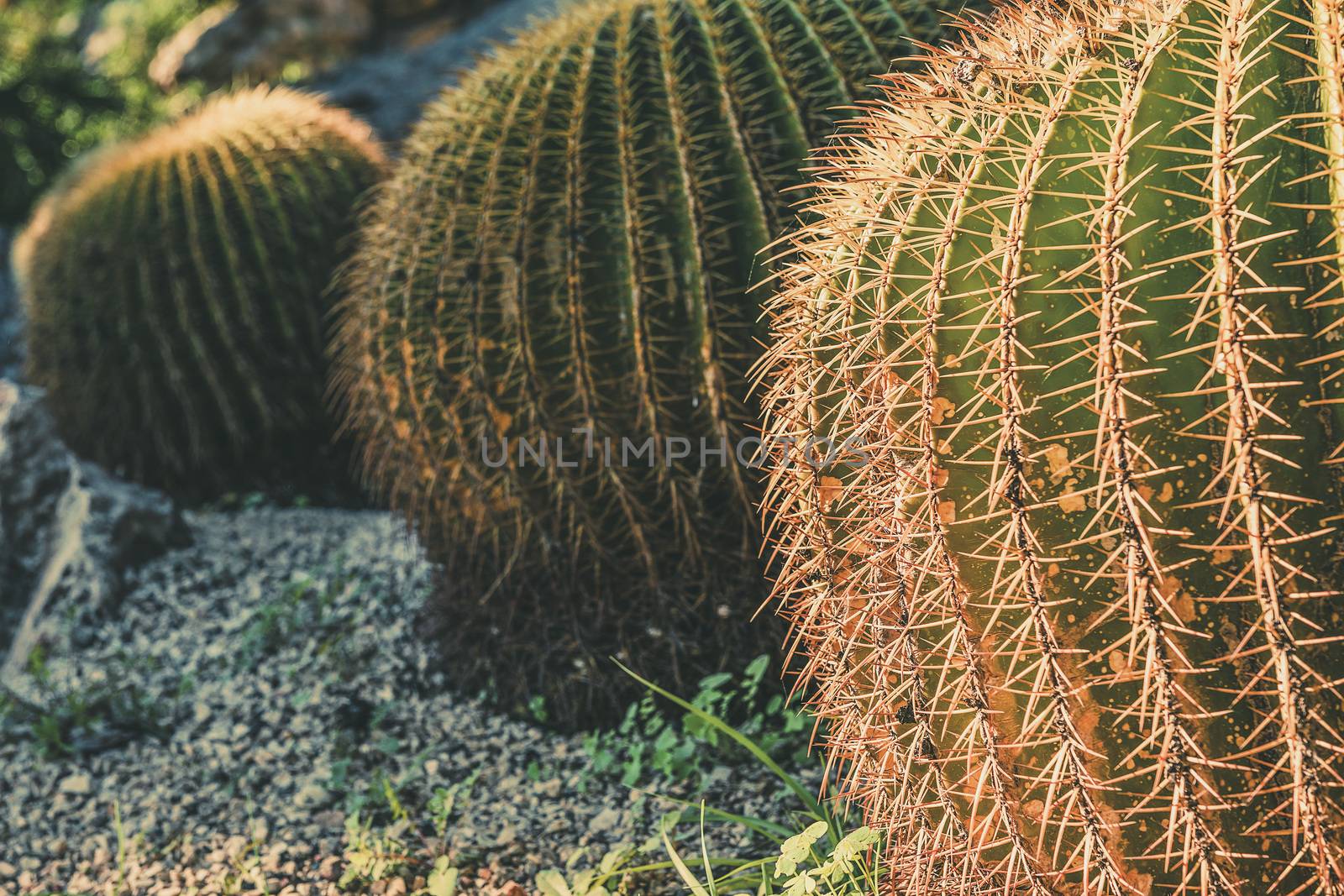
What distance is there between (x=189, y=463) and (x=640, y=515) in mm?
2354

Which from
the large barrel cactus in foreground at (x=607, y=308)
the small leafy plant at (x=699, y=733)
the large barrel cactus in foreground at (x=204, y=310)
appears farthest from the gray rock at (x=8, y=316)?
the small leafy plant at (x=699, y=733)

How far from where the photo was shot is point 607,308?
2551 mm

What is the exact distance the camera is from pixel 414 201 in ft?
9.41

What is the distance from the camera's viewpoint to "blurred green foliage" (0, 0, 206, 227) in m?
7.73

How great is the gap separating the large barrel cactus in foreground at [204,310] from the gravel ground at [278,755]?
49 centimetres

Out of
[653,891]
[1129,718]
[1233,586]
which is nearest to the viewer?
[1233,586]

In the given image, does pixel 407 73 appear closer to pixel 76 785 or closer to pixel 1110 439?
pixel 76 785

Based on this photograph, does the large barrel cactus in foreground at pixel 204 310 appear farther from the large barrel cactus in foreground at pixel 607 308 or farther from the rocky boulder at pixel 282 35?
the rocky boulder at pixel 282 35

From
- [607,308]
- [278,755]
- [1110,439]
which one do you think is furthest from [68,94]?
[1110,439]

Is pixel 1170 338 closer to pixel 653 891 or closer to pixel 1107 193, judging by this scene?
pixel 1107 193

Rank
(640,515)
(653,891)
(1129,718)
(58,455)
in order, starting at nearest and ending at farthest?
(1129,718) → (653,891) → (640,515) → (58,455)

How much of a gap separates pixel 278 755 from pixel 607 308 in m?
1.38

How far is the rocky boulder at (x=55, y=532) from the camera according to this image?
366 cm

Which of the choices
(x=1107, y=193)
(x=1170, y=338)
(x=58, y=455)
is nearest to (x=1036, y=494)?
(x=1170, y=338)
